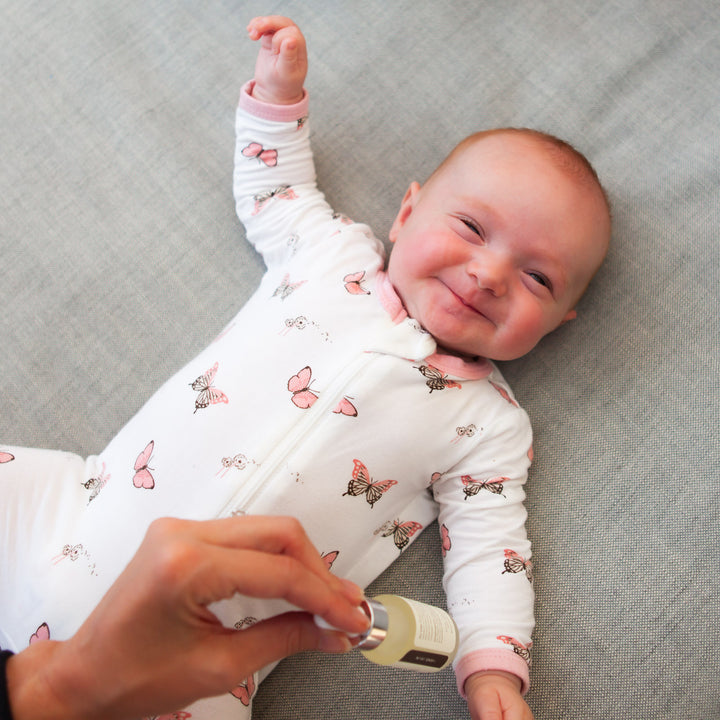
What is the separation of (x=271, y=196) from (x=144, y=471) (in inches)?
24.4

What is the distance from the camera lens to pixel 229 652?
67 cm

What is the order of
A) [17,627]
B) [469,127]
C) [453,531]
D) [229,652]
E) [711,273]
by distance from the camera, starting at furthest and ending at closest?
1. [469,127]
2. [711,273]
3. [453,531]
4. [17,627]
5. [229,652]

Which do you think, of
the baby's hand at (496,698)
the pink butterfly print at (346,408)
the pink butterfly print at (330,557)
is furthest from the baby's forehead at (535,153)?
the baby's hand at (496,698)

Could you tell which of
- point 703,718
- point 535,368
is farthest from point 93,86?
point 703,718

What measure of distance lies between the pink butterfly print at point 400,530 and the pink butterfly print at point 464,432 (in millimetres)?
195

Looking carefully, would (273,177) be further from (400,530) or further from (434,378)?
(400,530)

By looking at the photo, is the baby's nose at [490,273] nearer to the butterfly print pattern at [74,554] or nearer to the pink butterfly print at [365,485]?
the pink butterfly print at [365,485]

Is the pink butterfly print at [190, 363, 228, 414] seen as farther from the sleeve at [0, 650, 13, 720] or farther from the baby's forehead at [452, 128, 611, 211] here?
the baby's forehead at [452, 128, 611, 211]

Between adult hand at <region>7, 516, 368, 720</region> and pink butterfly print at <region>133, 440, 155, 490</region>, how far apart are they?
0.34 m

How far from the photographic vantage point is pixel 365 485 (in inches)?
42.0

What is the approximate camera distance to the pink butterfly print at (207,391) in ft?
3.52

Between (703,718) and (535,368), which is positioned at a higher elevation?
(535,368)

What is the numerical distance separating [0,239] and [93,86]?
1.35ft

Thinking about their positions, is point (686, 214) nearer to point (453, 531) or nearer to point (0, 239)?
point (453, 531)
